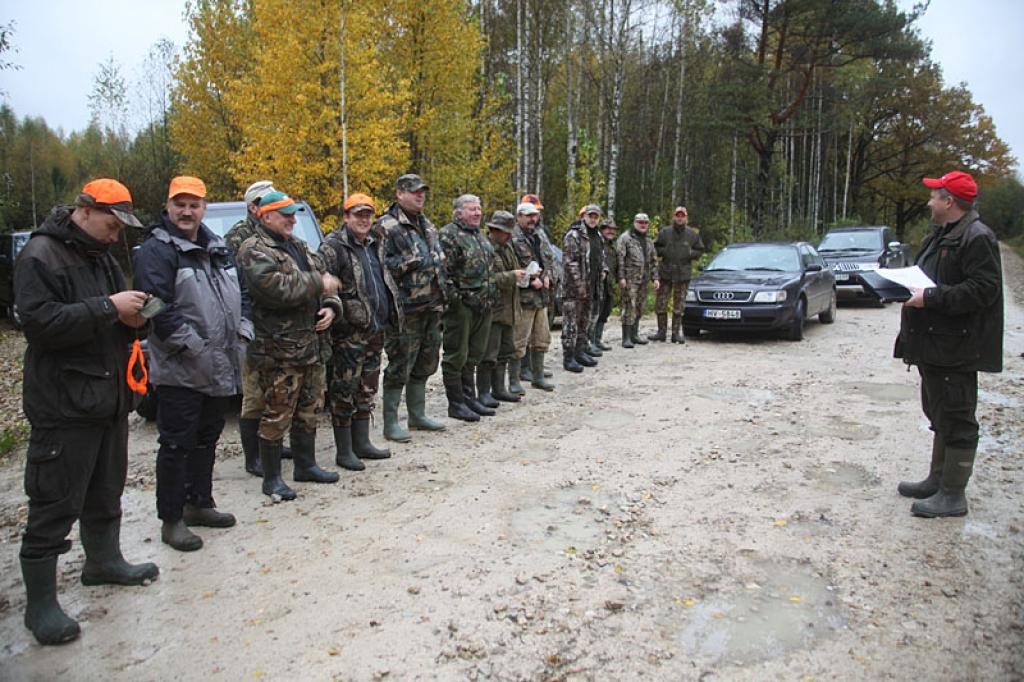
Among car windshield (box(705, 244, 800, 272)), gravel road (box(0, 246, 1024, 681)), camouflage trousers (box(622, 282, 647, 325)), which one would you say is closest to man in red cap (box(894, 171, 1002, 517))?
gravel road (box(0, 246, 1024, 681))

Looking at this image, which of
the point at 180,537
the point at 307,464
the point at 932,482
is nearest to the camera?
the point at 180,537

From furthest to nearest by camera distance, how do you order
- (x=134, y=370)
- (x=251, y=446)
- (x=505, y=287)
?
1. (x=505, y=287)
2. (x=251, y=446)
3. (x=134, y=370)

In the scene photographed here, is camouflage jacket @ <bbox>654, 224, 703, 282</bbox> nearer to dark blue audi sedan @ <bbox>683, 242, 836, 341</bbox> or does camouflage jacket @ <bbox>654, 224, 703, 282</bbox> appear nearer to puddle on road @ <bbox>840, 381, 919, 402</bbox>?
dark blue audi sedan @ <bbox>683, 242, 836, 341</bbox>

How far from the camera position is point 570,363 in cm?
921

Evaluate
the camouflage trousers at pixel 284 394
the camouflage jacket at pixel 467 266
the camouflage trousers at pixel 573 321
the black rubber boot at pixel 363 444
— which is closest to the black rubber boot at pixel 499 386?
the camouflage jacket at pixel 467 266

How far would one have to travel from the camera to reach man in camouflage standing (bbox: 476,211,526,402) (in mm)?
7098

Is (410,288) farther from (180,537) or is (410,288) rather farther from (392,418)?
(180,537)

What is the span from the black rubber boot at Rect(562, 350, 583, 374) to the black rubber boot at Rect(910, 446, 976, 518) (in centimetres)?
505

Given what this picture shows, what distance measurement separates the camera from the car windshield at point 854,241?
17141 millimetres

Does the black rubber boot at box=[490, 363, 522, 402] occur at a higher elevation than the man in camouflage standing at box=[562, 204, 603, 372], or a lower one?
lower

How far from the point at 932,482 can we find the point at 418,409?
3.99 metres

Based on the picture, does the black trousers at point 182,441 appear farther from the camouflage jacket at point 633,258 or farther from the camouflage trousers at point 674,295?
the camouflage trousers at point 674,295

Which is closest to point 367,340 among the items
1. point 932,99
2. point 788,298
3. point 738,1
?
point 788,298

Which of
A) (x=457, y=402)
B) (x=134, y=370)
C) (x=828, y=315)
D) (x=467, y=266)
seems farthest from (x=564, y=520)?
(x=828, y=315)
